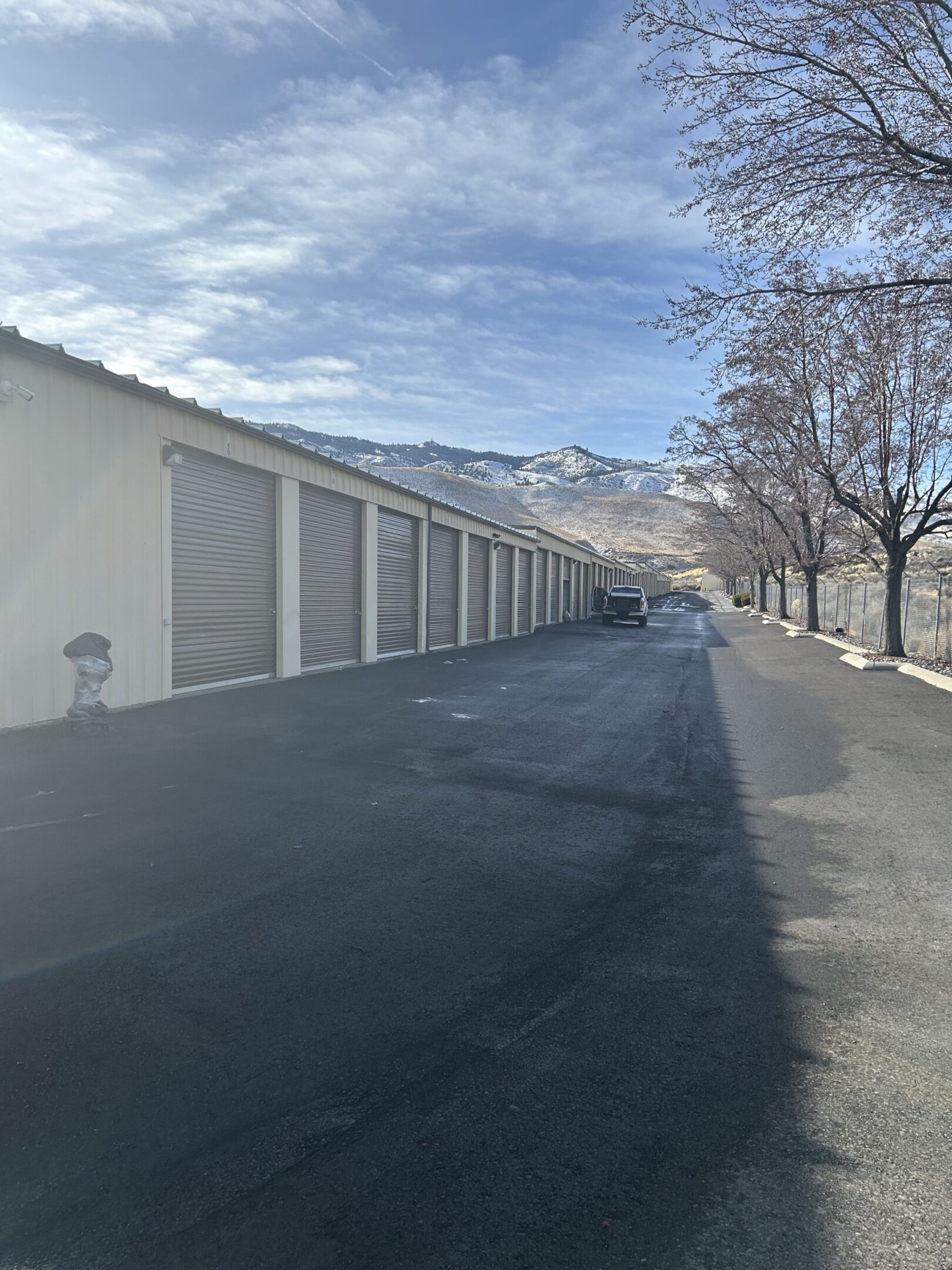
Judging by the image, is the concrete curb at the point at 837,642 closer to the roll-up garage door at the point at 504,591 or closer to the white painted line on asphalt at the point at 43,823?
the roll-up garage door at the point at 504,591

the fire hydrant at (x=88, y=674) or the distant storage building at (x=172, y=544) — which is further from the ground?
the distant storage building at (x=172, y=544)

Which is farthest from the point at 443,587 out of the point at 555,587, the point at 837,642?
the point at 555,587

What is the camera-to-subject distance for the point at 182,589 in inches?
461

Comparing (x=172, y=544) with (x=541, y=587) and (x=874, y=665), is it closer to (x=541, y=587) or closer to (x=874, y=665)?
(x=874, y=665)

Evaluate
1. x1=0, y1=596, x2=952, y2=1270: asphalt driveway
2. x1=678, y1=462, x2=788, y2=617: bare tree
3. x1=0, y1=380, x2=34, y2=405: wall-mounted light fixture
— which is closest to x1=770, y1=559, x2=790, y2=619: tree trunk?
x1=678, y1=462, x2=788, y2=617: bare tree

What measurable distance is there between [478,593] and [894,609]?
13.0 meters

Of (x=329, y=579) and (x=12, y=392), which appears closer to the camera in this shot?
(x=12, y=392)

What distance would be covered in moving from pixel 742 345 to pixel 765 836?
287 inches

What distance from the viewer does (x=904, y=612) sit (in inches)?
848

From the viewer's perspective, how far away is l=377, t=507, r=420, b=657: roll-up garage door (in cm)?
1884

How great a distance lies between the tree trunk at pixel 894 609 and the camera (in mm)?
19734

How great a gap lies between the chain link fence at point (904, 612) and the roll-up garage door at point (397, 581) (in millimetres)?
12430

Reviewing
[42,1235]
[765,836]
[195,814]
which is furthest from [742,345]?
[42,1235]

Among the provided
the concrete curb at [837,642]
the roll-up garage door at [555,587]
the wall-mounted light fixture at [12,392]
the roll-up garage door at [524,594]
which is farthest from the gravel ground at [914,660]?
the roll-up garage door at [555,587]
